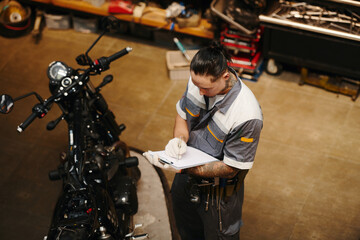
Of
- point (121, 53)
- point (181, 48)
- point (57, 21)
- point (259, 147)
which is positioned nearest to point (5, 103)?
point (121, 53)

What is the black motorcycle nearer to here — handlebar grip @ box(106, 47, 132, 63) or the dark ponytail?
handlebar grip @ box(106, 47, 132, 63)

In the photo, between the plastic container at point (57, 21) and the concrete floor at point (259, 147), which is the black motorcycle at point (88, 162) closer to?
the concrete floor at point (259, 147)

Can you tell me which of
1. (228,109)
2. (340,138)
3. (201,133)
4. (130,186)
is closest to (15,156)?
(130,186)

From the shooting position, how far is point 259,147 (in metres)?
4.45

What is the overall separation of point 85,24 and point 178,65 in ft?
4.97

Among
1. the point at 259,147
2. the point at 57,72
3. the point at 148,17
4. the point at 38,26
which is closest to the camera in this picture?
the point at 57,72

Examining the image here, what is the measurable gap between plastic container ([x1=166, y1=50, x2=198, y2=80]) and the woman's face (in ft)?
8.78

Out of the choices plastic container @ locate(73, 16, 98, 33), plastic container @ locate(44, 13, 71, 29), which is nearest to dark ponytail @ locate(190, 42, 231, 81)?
plastic container @ locate(73, 16, 98, 33)

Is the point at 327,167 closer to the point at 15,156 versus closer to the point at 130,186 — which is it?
the point at 130,186

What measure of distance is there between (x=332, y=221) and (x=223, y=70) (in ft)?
6.92

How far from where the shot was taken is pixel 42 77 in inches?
210

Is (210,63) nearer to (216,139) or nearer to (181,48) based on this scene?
(216,139)

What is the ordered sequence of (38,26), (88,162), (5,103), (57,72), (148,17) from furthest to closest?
(38,26)
(148,17)
(57,72)
(88,162)
(5,103)

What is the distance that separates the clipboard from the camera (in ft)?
8.48
